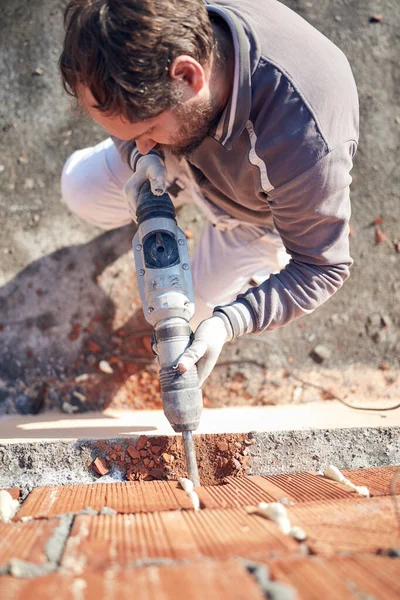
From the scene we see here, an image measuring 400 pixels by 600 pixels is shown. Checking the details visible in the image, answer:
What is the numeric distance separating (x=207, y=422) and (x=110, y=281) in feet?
3.31

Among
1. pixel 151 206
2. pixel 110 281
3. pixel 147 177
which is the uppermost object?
pixel 147 177

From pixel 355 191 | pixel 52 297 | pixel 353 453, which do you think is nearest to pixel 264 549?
pixel 353 453

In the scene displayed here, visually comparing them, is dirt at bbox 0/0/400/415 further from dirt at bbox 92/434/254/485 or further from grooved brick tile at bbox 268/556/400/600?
grooved brick tile at bbox 268/556/400/600

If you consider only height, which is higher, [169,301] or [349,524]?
[169,301]

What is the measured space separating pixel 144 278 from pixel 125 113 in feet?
1.96

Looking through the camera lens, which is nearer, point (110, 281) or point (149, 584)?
point (149, 584)

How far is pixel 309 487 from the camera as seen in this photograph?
4.85ft

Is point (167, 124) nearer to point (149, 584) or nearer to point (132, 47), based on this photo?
point (132, 47)

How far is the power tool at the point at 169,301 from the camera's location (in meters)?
1.69

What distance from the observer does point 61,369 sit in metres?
2.62

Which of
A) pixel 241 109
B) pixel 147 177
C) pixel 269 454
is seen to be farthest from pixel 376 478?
pixel 147 177

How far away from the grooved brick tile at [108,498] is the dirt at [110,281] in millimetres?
1075

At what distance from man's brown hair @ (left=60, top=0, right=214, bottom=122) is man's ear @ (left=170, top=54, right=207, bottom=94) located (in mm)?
17

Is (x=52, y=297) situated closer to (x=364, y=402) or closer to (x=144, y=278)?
(x=144, y=278)
